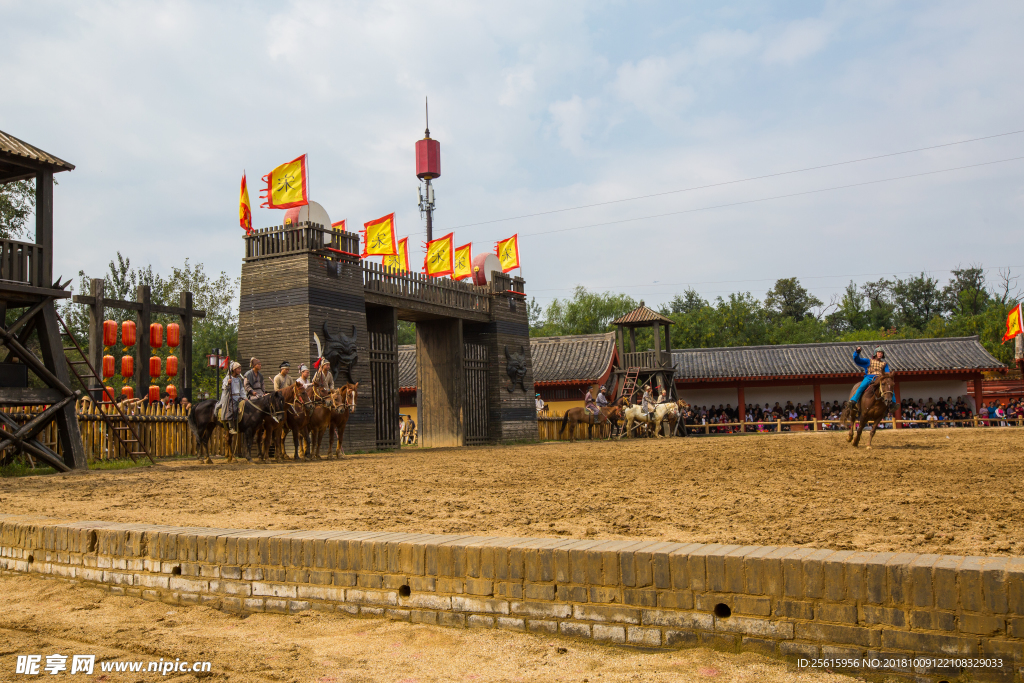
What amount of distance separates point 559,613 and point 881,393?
42.3 feet

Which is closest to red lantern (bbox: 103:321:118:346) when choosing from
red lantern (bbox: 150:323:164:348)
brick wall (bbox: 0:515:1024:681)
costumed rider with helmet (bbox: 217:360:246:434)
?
red lantern (bbox: 150:323:164:348)

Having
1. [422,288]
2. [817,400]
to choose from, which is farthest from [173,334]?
[817,400]

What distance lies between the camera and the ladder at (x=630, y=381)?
1332 inches

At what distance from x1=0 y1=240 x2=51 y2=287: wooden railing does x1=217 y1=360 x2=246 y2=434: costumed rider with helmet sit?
3.81 meters

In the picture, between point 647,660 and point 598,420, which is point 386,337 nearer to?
point 598,420

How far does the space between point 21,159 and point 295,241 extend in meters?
Answer: 6.93

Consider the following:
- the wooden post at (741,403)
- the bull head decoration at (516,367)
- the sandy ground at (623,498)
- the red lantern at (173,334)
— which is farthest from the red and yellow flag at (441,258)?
the wooden post at (741,403)

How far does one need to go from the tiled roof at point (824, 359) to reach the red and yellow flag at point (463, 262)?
45.5ft

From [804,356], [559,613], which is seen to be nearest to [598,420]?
[804,356]

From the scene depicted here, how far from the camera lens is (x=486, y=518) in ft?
23.4

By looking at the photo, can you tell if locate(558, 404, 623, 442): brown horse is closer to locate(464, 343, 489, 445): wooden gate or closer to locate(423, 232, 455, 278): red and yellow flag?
locate(464, 343, 489, 445): wooden gate

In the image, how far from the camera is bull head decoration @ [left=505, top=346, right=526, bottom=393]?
27312 millimetres

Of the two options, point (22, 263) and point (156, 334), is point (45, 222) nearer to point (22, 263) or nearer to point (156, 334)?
point (22, 263)

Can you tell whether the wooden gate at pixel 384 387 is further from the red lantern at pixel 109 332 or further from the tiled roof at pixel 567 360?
the tiled roof at pixel 567 360
